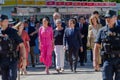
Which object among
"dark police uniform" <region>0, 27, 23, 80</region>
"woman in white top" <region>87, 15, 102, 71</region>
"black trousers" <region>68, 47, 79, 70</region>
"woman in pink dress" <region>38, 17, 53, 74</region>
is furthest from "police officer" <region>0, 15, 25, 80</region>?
"woman in white top" <region>87, 15, 102, 71</region>

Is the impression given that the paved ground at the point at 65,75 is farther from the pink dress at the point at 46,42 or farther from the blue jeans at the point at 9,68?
the blue jeans at the point at 9,68

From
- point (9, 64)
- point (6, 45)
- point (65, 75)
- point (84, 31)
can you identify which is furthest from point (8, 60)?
point (84, 31)

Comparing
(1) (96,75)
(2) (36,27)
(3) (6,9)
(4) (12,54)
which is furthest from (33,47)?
(3) (6,9)

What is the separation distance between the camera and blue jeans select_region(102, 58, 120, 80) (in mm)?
8141

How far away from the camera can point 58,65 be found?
14.2 m

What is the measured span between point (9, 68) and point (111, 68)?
6.17ft

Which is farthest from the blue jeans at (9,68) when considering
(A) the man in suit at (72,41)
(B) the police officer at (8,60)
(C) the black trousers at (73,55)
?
(C) the black trousers at (73,55)

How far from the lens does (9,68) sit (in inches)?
335

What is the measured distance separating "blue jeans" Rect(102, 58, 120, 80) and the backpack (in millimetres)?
1753

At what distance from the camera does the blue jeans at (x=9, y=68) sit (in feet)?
27.8

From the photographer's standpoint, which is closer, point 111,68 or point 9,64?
point 111,68

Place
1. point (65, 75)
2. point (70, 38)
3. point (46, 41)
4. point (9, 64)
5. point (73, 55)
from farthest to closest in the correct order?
point (73, 55) < point (70, 38) < point (46, 41) < point (65, 75) < point (9, 64)

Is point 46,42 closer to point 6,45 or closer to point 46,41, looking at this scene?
point 46,41

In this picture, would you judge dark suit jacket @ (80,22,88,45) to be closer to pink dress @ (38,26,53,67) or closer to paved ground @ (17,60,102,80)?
paved ground @ (17,60,102,80)
